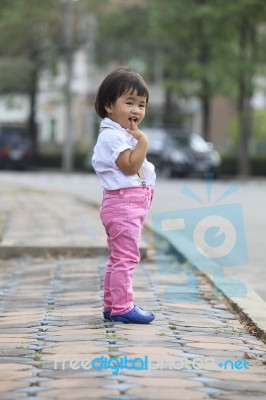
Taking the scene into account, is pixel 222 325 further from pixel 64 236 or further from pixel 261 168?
pixel 261 168

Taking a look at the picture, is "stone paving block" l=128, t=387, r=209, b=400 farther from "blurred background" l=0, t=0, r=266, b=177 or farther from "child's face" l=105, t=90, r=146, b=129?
"blurred background" l=0, t=0, r=266, b=177

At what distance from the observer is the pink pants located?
6.39 m

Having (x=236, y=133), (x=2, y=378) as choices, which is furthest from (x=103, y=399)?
(x=236, y=133)

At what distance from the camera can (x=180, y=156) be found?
126 ft

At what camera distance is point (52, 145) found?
52250mm

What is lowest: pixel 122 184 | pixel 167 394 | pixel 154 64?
pixel 154 64

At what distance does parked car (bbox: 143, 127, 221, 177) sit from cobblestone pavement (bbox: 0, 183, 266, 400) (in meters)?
29.1

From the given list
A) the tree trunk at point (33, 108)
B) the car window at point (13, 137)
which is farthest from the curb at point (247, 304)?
the tree trunk at point (33, 108)

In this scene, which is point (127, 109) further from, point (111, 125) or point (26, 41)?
point (26, 41)

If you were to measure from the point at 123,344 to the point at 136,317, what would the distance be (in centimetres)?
71

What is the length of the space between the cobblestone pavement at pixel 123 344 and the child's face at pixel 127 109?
1.09 metres

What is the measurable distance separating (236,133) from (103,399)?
44.3m

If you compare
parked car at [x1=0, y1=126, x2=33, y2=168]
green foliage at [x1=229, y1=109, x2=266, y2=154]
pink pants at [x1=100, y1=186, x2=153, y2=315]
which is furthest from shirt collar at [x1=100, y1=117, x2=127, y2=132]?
parked car at [x1=0, y1=126, x2=33, y2=168]

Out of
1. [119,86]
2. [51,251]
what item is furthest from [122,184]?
[51,251]
